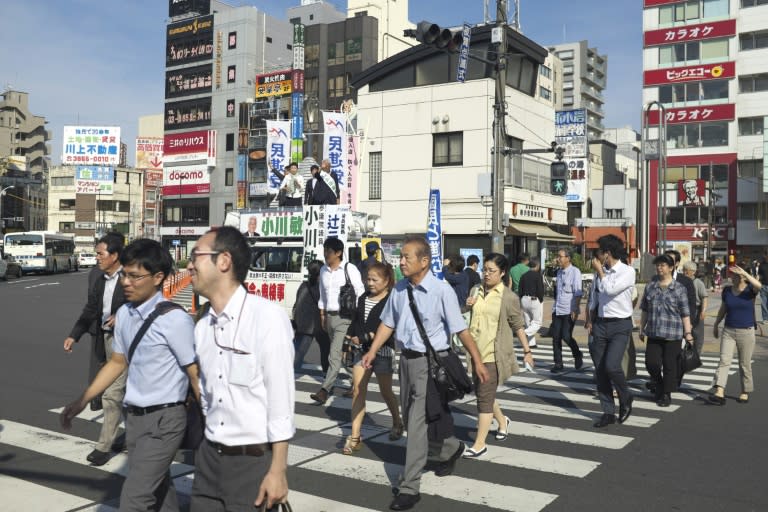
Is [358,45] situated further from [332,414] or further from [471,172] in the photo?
[332,414]

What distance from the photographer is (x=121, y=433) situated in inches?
273

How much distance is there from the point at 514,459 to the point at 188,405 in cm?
355

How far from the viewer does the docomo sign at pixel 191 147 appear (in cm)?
7100

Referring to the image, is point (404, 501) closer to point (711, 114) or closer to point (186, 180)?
point (711, 114)

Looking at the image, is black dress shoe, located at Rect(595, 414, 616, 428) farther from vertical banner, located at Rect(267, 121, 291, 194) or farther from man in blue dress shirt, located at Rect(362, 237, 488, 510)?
vertical banner, located at Rect(267, 121, 291, 194)

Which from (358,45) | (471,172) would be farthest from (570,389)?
(358,45)

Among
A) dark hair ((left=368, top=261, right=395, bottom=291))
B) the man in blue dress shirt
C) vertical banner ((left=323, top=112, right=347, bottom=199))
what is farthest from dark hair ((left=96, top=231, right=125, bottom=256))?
vertical banner ((left=323, top=112, right=347, bottom=199))

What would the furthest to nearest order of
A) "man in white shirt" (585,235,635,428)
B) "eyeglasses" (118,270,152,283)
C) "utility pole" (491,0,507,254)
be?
"utility pole" (491,0,507,254), "man in white shirt" (585,235,635,428), "eyeglasses" (118,270,152,283)

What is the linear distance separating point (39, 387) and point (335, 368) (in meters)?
4.36

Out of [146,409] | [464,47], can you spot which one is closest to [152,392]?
[146,409]

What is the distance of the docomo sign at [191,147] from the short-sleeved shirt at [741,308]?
66.7m

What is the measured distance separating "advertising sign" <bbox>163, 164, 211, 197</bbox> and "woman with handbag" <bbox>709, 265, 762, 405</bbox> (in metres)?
67.0

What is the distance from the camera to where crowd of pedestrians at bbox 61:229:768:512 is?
9.61ft

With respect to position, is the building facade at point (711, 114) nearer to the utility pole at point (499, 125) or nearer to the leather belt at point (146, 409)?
the utility pole at point (499, 125)
